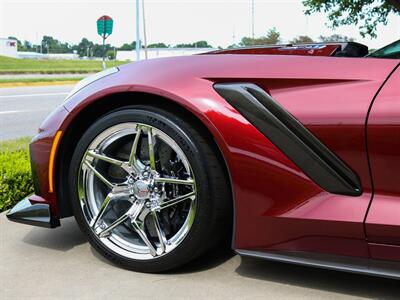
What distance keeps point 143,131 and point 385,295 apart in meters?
1.39

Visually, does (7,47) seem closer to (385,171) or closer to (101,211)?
(101,211)

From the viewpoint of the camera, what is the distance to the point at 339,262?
2.20 metres

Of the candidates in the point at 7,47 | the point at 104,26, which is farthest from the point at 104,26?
the point at 7,47

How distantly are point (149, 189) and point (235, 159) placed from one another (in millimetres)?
523

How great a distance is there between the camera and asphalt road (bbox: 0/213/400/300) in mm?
2402

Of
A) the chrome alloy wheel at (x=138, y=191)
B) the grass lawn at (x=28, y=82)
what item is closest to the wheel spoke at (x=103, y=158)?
the chrome alloy wheel at (x=138, y=191)

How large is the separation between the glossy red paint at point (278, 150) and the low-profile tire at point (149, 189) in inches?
4.8

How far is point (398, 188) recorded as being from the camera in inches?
82.6

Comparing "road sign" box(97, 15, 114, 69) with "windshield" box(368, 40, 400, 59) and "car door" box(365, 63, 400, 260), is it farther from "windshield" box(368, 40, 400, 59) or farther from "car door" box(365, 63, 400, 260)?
"car door" box(365, 63, 400, 260)

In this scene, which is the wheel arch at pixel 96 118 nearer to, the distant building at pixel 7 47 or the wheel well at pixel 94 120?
the wheel well at pixel 94 120

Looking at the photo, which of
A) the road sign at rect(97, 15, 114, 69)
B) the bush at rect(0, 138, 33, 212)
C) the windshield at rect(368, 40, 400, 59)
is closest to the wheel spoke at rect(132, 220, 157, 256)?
the windshield at rect(368, 40, 400, 59)

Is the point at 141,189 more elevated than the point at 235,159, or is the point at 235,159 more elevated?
the point at 235,159

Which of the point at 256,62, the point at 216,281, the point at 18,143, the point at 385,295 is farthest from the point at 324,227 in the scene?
the point at 18,143

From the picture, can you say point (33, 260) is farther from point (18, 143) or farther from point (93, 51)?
point (93, 51)
